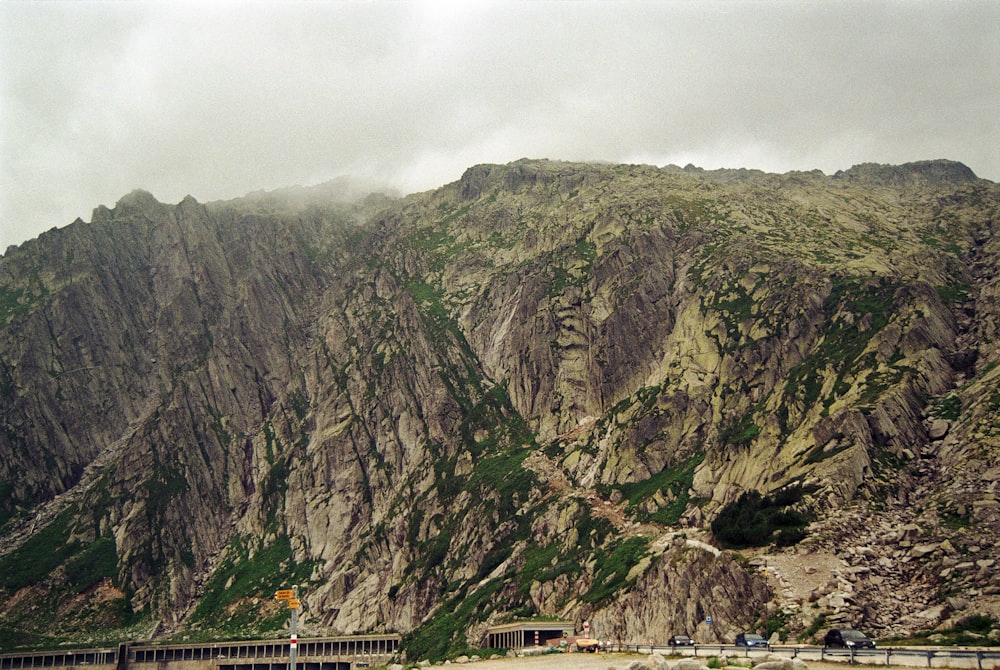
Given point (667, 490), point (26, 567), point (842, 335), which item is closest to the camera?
point (667, 490)

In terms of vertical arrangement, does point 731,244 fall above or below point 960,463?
above

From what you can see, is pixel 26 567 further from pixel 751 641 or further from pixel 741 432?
pixel 751 641

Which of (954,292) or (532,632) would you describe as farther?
(954,292)

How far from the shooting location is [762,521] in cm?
10731

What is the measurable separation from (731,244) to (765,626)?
116 m

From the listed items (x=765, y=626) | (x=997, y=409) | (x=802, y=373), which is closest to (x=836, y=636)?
A: (x=765, y=626)

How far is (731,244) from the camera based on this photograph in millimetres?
191750

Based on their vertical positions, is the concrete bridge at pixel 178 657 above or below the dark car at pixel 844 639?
below

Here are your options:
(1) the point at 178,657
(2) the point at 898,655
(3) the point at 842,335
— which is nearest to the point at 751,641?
(2) the point at 898,655

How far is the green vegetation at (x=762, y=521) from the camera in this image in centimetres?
10312

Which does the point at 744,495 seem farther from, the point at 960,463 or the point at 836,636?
the point at 836,636

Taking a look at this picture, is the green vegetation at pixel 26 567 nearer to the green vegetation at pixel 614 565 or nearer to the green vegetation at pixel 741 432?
the green vegetation at pixel 614 565

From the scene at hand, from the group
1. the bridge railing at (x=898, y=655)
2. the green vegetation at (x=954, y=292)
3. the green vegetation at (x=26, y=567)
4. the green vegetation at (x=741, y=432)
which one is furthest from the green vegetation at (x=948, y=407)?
the green vegetation at (x=26, y=567)

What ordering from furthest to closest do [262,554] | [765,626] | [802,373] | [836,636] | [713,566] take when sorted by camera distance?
[262,554] → [802,373] → [713,566] → [765,626] → [836,636]
